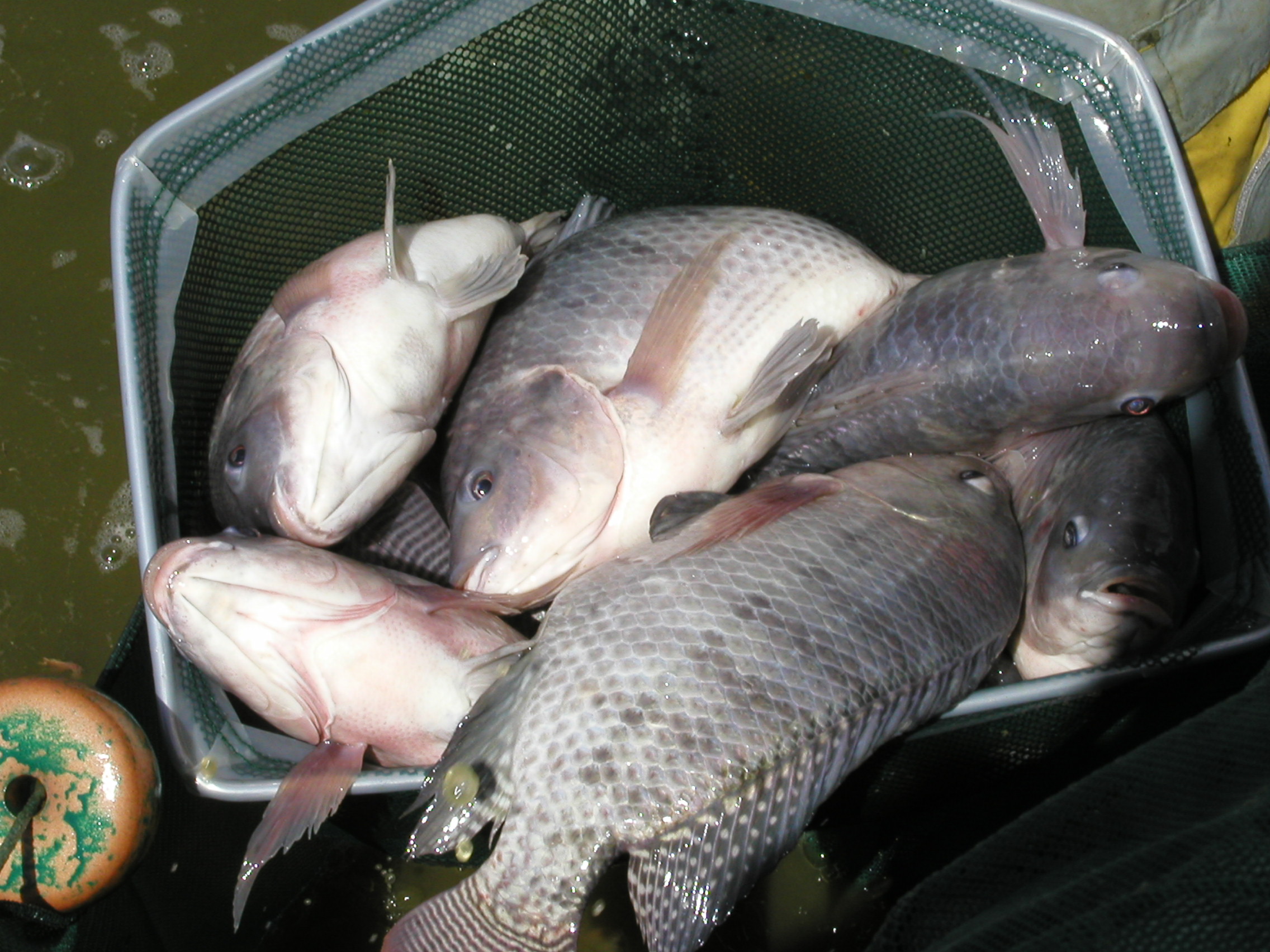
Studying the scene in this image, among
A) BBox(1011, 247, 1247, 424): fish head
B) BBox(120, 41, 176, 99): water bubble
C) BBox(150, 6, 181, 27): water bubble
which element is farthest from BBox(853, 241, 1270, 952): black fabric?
BBox(150, 6, 181, 27): water bubble

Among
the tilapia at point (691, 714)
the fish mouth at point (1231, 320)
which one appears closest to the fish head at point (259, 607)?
the tilapia at point (691, 714)

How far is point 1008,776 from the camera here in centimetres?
224

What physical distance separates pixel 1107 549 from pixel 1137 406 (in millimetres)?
317

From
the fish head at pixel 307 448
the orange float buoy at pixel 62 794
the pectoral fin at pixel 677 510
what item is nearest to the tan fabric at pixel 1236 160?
the pectoral fin at pixel 677 510

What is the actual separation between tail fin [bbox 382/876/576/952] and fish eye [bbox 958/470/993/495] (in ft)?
3.92

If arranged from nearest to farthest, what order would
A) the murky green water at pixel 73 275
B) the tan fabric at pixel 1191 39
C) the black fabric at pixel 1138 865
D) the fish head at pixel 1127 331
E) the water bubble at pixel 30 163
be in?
the black fabric at pixel 1138 865, the fish head at pixel 1127 331, the tan fabric at pixel 1191 39, the murky green water at pixel 73 275, the water bubble at pixel 30 163

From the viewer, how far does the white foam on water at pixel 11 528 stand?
291 centimetres

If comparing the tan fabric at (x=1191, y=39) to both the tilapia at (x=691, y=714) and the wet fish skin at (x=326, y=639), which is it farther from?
the wet fish skin at (x=326, y=639)

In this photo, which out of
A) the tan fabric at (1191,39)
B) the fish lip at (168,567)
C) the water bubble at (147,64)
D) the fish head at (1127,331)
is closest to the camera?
the fish lip at (168,567)

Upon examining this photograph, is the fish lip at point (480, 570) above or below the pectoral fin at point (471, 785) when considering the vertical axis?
above

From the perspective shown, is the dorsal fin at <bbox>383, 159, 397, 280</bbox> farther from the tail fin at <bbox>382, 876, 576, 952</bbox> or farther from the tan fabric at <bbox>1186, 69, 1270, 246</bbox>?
the tan fabric at <bbox>1186, 69, 1270, 246</bbox>

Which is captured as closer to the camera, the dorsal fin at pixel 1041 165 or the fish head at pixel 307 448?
the fish head at pixel 307 448

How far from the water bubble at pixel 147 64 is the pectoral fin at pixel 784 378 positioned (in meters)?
2.61

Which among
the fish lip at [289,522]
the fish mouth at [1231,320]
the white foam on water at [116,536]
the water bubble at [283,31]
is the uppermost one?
the water bubble at [283,31]
